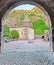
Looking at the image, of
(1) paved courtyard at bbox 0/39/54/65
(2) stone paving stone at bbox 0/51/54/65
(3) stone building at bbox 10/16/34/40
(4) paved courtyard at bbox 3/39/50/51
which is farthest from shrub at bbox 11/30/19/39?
(2) stone paving stone at bbox 0/51/54/65

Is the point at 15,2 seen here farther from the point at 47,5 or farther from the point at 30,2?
the point at 47,5

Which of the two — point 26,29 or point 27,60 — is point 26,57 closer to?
point 27,60

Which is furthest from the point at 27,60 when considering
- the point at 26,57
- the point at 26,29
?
the point at 26,29

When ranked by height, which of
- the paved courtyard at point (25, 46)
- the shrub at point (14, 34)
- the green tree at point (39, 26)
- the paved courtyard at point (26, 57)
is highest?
the green tree at point (39, 26)

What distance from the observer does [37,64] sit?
302 inches

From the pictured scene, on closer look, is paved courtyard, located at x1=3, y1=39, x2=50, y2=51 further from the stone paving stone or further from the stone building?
the stone building

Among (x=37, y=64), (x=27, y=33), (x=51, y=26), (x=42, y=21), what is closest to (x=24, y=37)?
(x=27, y=33)

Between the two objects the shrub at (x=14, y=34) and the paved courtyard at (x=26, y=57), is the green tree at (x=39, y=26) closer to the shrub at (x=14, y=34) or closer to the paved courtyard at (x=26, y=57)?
the shrub at (x=14, y=34)

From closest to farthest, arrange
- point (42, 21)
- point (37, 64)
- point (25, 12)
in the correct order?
point (37, 64) < point (42, 21) < point (25, 12)

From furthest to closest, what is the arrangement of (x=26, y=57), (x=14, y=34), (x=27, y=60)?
(x=14, y=34) < (x=26, y=57) < (x=27, y=60)

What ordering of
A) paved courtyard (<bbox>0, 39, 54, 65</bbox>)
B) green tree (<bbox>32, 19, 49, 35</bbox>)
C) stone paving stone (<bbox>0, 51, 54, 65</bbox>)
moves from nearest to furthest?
stone paving stone (<bbox>0, 51, 54, 65</bbox>)
paved courtyard (<bbox>0, 39, 54, 65</bbox>)
green tree (<bbox>32, 19, 49, 35</bbox>)

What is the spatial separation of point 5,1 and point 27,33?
1213 inches

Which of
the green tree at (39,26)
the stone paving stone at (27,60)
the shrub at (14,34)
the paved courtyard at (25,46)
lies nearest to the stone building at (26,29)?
the green tree at (39,26)

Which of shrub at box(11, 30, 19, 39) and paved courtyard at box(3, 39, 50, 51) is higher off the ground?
shrub at box(11, 30, 19, 39)
